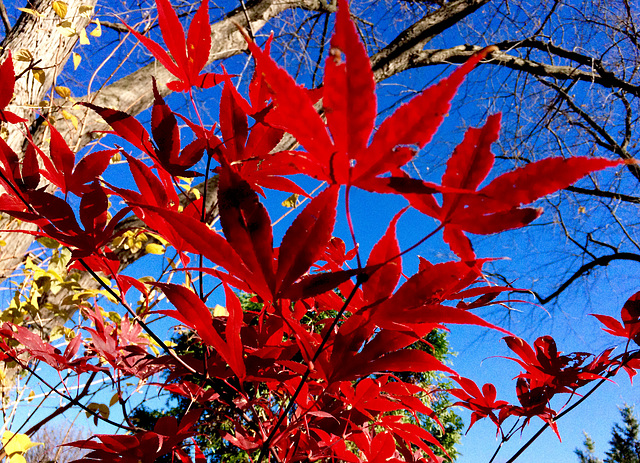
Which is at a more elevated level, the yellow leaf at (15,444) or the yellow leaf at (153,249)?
the yellow leaf at (153,249)

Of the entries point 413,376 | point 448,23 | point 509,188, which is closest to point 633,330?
point 509,188

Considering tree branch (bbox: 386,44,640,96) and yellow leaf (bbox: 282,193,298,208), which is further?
tree branch (bbox: 386,44,640,96)

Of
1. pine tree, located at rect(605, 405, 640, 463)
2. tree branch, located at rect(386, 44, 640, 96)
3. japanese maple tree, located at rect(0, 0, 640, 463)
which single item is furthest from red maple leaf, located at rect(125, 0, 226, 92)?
pine tree, located at rect(605, 405, 640, 463)

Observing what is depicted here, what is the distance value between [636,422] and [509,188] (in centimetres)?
1684

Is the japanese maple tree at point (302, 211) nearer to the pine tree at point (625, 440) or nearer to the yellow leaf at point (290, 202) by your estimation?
the yellow leaf at point (290, 202)

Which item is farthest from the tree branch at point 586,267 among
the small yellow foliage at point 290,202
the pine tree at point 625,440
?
the pine tree at point 625,440

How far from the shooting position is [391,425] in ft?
1.80

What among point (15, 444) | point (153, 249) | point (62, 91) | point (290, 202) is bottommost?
point (15, 444)

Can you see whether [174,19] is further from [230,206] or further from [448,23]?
[448,23]

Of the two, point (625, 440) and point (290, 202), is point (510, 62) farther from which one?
point (625, 440)

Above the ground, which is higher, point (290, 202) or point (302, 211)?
point (290, 202)

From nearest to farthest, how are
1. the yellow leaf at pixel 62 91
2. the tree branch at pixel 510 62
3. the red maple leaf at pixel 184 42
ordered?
the red maple leaf at pixel 184 42, the yellow leaf at pixel 62 91, the tree branch at pixel 510 62

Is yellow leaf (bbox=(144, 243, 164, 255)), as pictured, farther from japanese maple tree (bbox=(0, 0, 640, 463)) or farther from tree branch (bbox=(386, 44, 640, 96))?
tree branch (bbox=(386, 44, 640, 96))

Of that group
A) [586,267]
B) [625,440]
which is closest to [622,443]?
[625,440]
